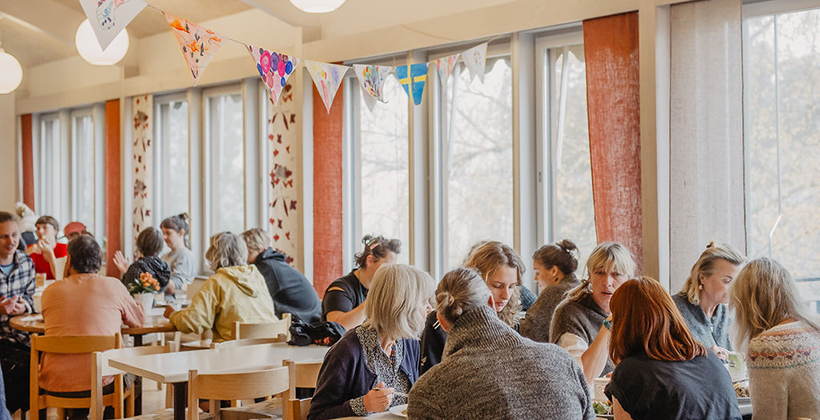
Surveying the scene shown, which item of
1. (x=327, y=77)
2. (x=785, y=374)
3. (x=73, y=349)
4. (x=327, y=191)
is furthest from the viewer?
(x=327, y=191)

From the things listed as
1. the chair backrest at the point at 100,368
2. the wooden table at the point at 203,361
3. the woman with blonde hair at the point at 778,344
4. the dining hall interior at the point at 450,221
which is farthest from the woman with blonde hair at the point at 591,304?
the chair backrest at the point at 100,368

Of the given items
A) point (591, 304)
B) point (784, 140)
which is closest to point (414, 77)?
point (784, 140)

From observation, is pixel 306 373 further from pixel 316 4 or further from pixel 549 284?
pixel 316 4

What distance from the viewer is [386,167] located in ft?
22.0

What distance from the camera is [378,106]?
6770 mm

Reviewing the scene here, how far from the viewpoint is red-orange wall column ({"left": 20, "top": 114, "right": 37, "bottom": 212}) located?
10.5 metres

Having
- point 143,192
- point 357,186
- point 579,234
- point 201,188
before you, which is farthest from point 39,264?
point 579,234

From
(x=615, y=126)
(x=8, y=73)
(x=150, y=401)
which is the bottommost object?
(x=150, y=401)

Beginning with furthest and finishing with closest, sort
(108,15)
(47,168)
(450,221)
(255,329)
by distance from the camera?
(47,168) < (450,221) < (255,329) < (108,15)

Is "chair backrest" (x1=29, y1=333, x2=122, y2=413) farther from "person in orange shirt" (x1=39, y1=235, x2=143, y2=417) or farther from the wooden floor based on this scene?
the wooden floor

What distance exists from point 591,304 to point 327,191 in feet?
12.0

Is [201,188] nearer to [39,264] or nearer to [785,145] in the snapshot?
[39,264]

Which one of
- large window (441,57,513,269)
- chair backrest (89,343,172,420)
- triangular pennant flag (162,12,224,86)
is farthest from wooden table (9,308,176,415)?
large window (441,57,513,269)

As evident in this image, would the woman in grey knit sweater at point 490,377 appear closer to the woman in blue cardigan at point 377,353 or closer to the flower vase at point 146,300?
the woman in blue cardigan at point 377,353
